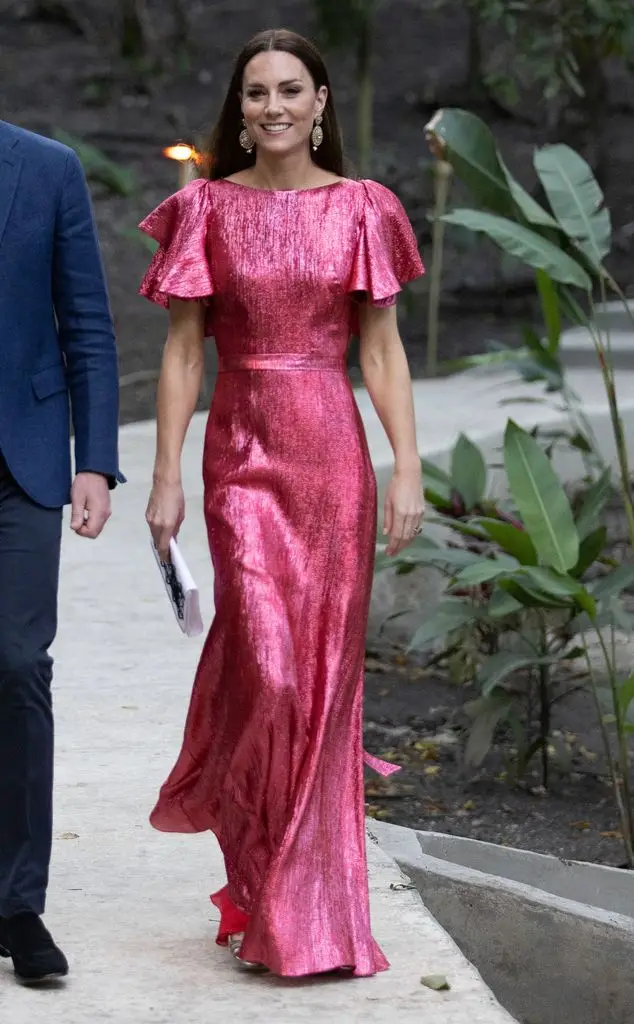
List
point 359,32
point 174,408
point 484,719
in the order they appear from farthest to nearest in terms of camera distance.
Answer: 1. point 359,32
2. point 484,719
3. point 174,408

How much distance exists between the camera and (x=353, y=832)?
3221 mm

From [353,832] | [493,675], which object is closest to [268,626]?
[353,832]

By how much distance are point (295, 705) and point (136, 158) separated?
16607mm

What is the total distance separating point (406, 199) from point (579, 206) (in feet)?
41.7

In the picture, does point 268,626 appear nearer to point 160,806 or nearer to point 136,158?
point 160,806

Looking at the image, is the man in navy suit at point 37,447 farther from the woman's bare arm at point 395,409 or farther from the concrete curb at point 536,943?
the concrete curb at point 536,943

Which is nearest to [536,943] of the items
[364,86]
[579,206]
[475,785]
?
[475,785]

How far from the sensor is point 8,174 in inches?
124

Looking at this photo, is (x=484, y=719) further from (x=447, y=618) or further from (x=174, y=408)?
(x=174, y=408)

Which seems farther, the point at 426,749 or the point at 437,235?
the point at 437,235

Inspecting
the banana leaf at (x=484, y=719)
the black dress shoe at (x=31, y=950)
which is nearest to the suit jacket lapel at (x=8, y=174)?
the black dress shoe at (x=31, y=950)

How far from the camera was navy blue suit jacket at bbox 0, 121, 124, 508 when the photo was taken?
3.14 m

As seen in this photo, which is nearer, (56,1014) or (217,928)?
(56,1014)

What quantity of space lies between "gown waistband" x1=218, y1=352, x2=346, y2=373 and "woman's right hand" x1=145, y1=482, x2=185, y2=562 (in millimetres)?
248
